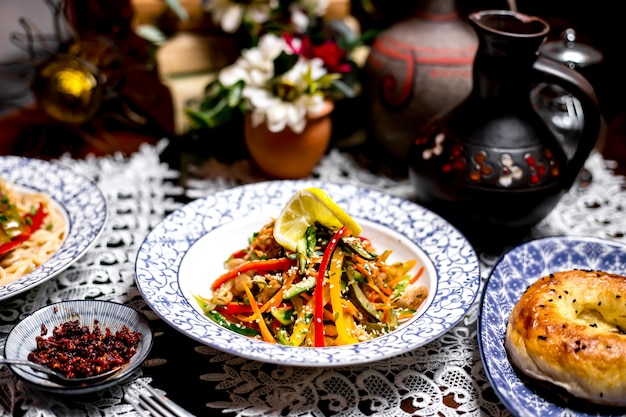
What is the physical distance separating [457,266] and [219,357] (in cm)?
57

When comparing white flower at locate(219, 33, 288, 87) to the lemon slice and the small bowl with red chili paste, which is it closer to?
the lemon slice

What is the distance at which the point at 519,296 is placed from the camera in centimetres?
144

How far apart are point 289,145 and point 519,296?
897 mm

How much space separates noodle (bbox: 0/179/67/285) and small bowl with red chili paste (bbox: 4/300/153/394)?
0.71 ft

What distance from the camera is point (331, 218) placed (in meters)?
1.45

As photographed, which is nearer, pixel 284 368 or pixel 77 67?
pixel 284 368

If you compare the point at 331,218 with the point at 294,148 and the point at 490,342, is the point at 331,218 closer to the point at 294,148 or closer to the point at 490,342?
the point at 490,342

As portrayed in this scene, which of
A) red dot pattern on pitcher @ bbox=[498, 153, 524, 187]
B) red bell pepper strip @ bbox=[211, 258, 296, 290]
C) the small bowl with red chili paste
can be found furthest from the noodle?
red dot pattern on pitcher @ bbox=[498, 153, 524, 187]

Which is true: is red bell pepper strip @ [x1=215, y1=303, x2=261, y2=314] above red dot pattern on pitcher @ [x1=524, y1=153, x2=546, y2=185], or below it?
below

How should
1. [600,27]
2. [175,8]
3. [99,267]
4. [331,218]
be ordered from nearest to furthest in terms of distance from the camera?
[331,218] → [99,267] → [175,8] → [600,27]

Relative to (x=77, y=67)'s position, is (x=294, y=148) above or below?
below

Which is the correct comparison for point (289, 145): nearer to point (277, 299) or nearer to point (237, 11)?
point (237, 11)

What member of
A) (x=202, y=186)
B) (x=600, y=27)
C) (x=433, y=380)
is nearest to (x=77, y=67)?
(x=202, y=186)

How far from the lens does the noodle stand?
1.47 metres
